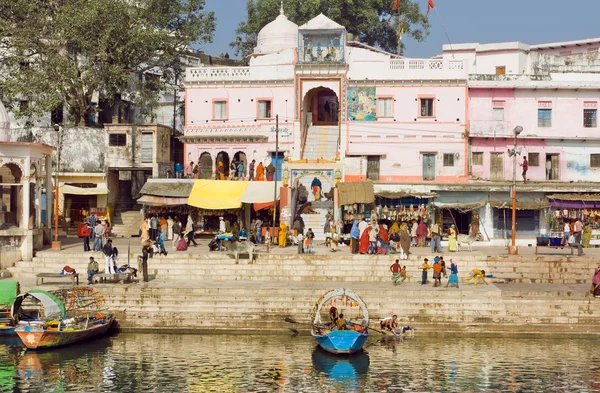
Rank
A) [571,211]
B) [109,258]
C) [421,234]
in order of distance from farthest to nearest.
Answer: [571,211] → [421,234] → [109,258]

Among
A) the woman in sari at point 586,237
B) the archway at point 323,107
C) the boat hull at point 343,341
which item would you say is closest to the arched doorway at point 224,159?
the archway at point 323,107

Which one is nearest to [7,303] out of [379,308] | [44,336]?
[44,336]

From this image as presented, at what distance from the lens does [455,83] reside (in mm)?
46188

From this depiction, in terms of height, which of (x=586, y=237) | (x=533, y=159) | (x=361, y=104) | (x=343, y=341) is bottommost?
(x=343, y=341)

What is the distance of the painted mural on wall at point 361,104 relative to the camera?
46.6 metres

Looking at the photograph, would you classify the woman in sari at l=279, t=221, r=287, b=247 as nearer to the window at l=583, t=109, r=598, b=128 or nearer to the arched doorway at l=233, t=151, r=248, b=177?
the arched doorway at l=233, t=151, r=248, b=177

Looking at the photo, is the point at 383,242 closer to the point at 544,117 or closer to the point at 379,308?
the point at 379,308

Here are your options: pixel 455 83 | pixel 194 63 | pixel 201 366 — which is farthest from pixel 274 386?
pixel 194 63

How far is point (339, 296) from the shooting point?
101ft

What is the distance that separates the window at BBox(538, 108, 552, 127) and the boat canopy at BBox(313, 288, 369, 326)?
64.8ft

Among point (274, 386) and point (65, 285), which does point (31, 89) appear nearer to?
point (65, 285)

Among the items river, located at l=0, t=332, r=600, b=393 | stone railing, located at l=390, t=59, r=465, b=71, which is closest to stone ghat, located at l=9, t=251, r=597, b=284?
river, located at l=0, t=332, r=600, b=393

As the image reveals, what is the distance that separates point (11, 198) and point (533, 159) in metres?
24.0

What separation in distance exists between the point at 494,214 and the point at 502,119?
503 cm
